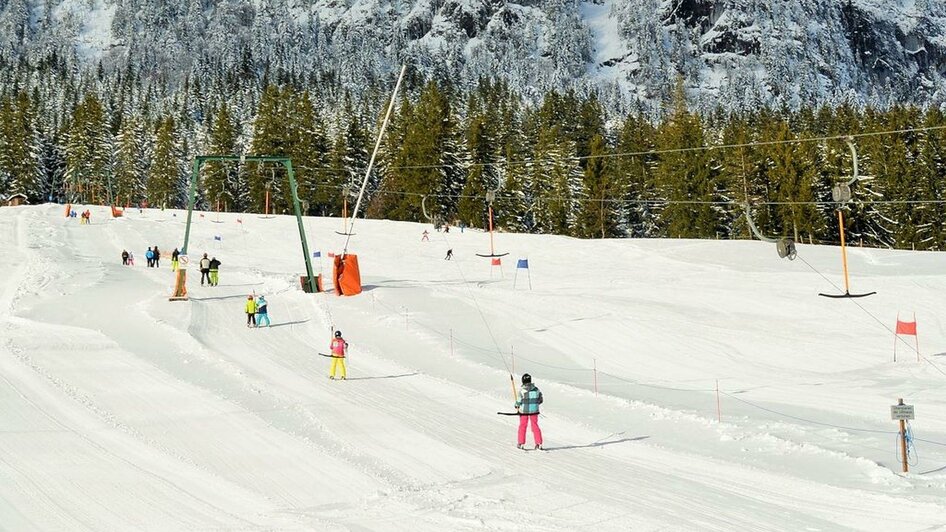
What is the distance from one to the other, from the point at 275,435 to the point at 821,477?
9.97 metres

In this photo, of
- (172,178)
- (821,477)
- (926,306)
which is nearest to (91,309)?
(821,477)

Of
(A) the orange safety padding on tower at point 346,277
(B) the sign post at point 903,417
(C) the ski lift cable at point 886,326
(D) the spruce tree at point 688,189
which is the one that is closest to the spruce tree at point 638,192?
(D) the spruce tree at point 688,189

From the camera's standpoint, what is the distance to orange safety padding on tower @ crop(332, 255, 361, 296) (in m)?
38.2

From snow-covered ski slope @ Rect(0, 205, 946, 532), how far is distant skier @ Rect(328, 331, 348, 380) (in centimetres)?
83

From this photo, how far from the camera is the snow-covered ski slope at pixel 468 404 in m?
12.2

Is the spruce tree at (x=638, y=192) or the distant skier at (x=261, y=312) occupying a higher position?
the spruce tree at (x=638, y=192)

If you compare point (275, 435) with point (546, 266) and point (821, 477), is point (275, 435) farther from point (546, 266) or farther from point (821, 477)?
point (546, 266)

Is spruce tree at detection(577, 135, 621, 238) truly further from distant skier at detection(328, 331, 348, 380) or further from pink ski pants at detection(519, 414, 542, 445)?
pink ski pants at detection(519, 414, 542, 445)

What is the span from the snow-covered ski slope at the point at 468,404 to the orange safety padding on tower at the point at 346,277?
65 centimetres

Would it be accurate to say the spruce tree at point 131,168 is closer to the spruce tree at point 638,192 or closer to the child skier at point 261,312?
the spruce tree at point 638,192

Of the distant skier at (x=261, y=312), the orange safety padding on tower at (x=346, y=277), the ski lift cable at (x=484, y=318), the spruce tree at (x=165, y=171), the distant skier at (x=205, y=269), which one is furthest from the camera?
the spruce tree at (x=165, y=171)

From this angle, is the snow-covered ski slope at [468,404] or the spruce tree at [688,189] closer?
the snow-covered ski slope at [468,404]

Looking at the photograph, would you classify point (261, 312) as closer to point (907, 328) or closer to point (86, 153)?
point (907, 328)

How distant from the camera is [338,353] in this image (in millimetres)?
22250
